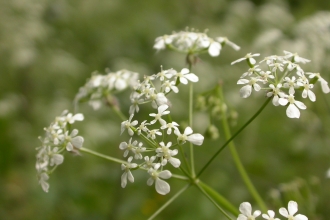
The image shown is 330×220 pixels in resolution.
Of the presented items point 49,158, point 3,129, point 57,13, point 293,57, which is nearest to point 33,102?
point 3,129

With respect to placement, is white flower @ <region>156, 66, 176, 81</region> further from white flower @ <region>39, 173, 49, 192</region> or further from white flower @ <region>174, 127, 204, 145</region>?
white flower @ <region>39, 173, 49, 192</region>

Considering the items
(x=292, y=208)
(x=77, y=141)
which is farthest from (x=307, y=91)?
(x=77, y=141)

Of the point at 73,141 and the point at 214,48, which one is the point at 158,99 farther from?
the point at 214,48

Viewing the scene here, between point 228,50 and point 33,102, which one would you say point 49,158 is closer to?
point 33,102


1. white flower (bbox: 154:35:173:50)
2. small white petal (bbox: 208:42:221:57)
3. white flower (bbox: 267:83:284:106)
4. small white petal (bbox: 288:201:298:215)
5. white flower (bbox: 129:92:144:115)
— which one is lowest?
small white petal (bbox: 288:201:298:215)

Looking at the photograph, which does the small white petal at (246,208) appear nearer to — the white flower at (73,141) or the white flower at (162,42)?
the white flower at (73,141)

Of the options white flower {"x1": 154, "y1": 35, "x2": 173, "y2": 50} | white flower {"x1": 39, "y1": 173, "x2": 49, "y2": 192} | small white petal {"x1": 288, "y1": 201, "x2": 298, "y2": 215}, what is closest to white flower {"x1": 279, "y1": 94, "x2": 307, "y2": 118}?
small white petal {"x1": 288, "y1": 201, "x2": 298, "y2": 215}

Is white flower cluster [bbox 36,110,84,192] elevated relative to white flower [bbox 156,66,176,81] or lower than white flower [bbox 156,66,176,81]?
elevated
